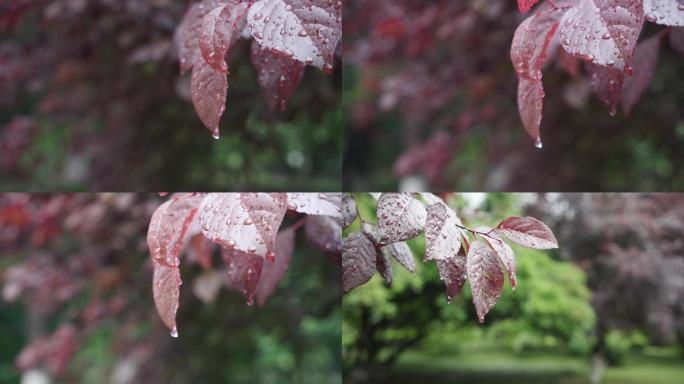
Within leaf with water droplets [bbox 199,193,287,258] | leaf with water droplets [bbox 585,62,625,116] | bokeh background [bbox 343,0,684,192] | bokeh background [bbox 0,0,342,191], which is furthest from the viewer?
bokeh background [bbox 343,0,684,192]

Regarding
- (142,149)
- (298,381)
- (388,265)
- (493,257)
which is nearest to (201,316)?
(298,381)

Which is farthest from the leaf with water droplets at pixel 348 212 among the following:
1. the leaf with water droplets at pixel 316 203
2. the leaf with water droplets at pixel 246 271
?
the leaf with water droplets at pixel 246 271

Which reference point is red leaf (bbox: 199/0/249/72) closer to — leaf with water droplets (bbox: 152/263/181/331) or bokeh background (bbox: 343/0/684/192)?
leaf with water droplets (bbox: 152/263/181/331)

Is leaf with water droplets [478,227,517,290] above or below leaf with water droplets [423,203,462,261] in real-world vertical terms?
below

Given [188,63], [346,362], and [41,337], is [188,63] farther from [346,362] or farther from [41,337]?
[41,337]

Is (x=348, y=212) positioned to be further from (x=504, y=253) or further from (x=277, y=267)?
(x=504, y=253)

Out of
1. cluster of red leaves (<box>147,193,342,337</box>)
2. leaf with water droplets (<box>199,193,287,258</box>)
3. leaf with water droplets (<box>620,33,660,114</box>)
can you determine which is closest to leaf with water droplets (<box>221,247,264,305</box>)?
cluster of red leaves (<box>147,193,342,337</box>)

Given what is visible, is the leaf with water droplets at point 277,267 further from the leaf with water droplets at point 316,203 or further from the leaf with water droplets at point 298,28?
the leaf with water droplets at point 298,28
